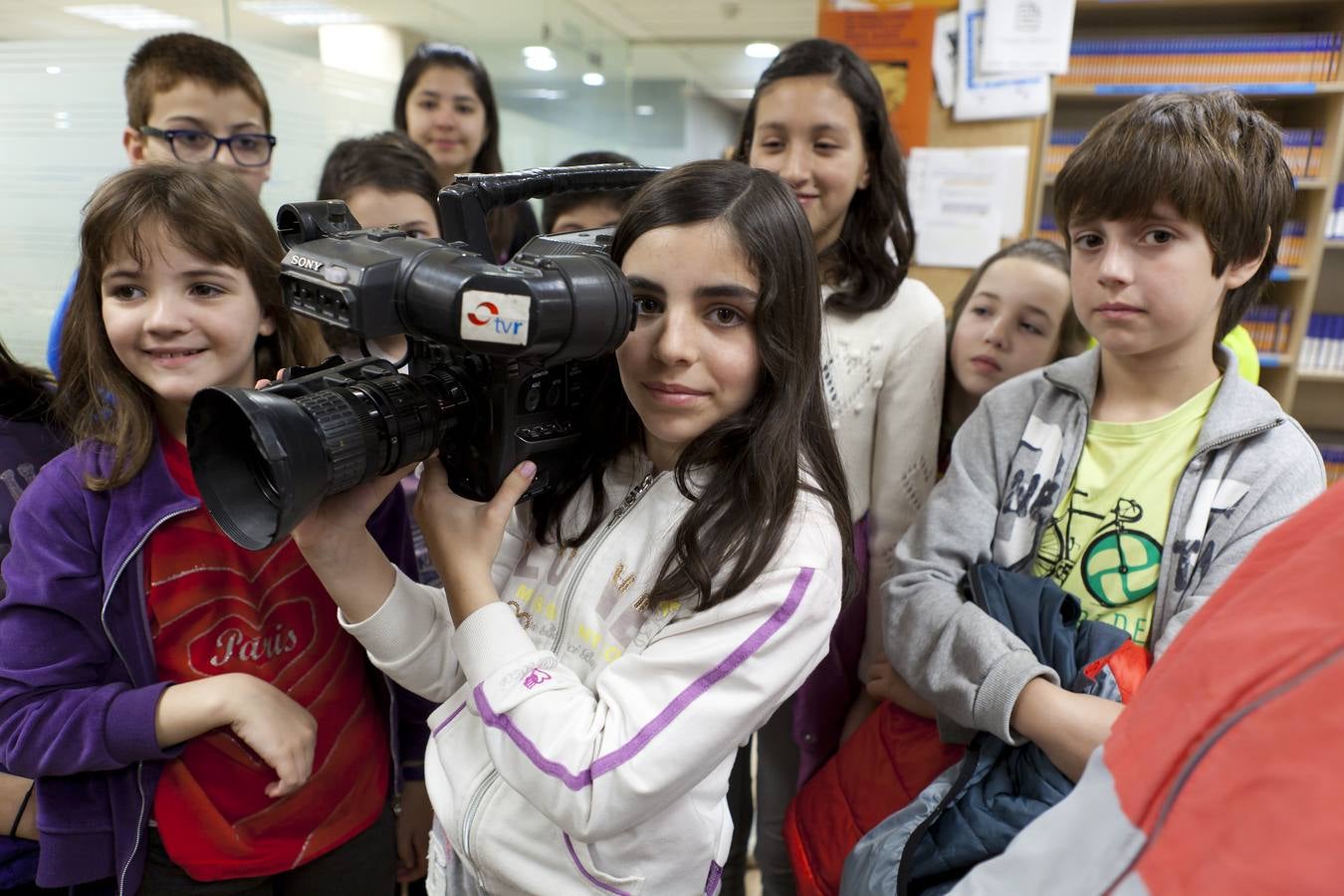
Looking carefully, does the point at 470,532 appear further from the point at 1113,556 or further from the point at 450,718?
the point at 1113,556

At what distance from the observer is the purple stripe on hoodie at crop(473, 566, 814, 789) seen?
68cm

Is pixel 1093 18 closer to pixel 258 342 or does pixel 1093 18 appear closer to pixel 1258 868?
pixel 258 342

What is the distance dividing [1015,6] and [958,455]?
208 cm

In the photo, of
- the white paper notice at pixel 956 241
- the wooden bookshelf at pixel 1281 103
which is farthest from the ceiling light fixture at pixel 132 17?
the wooden bookshelf at pixel 1281 103

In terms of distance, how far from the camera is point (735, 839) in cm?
136

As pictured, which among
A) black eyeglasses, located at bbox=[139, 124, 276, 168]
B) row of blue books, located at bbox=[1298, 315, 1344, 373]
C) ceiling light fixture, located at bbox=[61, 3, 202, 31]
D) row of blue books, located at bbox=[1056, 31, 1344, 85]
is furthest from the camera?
row of blue books, located at bbox=[1298, 315, 1344, 373]

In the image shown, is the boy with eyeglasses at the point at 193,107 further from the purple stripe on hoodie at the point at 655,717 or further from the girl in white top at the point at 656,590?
the purple stripe on hoodie at the point at 655,717

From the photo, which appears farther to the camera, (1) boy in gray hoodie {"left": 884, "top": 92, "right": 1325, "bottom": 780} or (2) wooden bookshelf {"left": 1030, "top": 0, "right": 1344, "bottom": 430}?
(2) wooden bookshelf {"left": 1030, "top": 0, "right": 1344, "bottom": 430}

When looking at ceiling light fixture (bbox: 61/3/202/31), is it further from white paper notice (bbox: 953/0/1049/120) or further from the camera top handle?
white paper notice (bbox: 953/0/1049/120)

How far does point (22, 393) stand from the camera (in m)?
1.11

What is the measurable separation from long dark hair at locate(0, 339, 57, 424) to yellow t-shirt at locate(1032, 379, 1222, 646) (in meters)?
1.27

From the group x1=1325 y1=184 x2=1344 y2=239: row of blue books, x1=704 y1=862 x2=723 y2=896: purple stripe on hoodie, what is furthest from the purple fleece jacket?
x1=1325 y1=184 x2=1344 y2=239: row of blue books

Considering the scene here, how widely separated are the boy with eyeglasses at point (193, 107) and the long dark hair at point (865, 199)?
0.92 m

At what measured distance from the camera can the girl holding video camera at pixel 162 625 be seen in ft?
2.88
